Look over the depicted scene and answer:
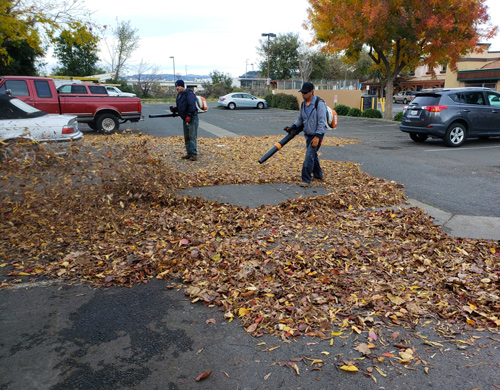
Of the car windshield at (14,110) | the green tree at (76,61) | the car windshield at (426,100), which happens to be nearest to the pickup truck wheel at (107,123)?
the car windshield at (14,110)

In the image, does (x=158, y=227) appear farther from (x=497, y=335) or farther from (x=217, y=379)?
(x=497, y=335)

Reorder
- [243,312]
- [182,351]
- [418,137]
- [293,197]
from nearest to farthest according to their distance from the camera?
[182,351]
[243,312]
[293,197]
[418,137]

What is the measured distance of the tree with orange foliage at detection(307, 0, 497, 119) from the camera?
1880 cm

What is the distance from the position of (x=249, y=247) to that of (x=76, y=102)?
39.5ft

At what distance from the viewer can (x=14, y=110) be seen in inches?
339

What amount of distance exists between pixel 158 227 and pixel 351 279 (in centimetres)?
258

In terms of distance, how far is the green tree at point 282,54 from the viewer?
51.0 meters

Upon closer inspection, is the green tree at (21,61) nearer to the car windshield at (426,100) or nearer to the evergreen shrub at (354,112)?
the evergreen shrub at (354,112)

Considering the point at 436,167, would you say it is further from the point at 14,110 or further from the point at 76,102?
the point at 76,102

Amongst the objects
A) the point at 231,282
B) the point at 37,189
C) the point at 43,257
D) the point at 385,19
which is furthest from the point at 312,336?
the point at 385,19

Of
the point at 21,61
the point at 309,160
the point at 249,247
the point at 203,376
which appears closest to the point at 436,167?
the point at 309,160

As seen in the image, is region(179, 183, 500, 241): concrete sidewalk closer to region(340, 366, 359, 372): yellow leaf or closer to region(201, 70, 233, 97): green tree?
region(340, 366, 359, 372): yellow leaf

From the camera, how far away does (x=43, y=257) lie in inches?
180

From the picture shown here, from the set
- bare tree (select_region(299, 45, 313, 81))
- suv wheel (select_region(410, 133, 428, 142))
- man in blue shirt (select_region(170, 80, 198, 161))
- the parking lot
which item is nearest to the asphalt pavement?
the parking lot
